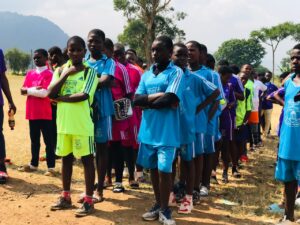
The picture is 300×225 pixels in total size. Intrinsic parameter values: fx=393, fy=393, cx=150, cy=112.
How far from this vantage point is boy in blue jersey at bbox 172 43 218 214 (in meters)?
4.45

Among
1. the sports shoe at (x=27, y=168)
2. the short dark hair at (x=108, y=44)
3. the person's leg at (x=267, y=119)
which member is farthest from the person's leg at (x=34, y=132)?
the person's leg at (x=267, y=119)

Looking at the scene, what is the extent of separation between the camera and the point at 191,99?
454cm

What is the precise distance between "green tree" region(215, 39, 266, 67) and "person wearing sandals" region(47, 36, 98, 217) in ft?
279

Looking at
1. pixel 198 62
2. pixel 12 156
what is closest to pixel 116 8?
pixel 12 156

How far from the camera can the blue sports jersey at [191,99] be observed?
4445 mm

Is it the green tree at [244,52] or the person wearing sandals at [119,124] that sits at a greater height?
the green tree at [244,52]

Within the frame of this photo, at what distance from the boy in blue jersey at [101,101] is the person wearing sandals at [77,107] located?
275mm

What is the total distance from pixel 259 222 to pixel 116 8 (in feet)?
95.0

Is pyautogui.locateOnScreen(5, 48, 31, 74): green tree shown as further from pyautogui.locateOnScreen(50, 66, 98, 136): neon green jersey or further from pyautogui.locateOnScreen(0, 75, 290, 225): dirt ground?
pyautogui.locateOnScreen(50, 66, 98, 136): neon green jersey

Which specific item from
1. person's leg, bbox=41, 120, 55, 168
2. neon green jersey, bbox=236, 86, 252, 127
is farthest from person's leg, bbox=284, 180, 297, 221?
person's leg, bbox=41, 120, 55, 168

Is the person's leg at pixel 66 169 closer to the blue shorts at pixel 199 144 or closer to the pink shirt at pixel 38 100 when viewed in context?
the blue shorts at pixel 199 144

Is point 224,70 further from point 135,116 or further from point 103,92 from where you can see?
point 103,92

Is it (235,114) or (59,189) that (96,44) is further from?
(235,114)

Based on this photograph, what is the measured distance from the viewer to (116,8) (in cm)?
3155
